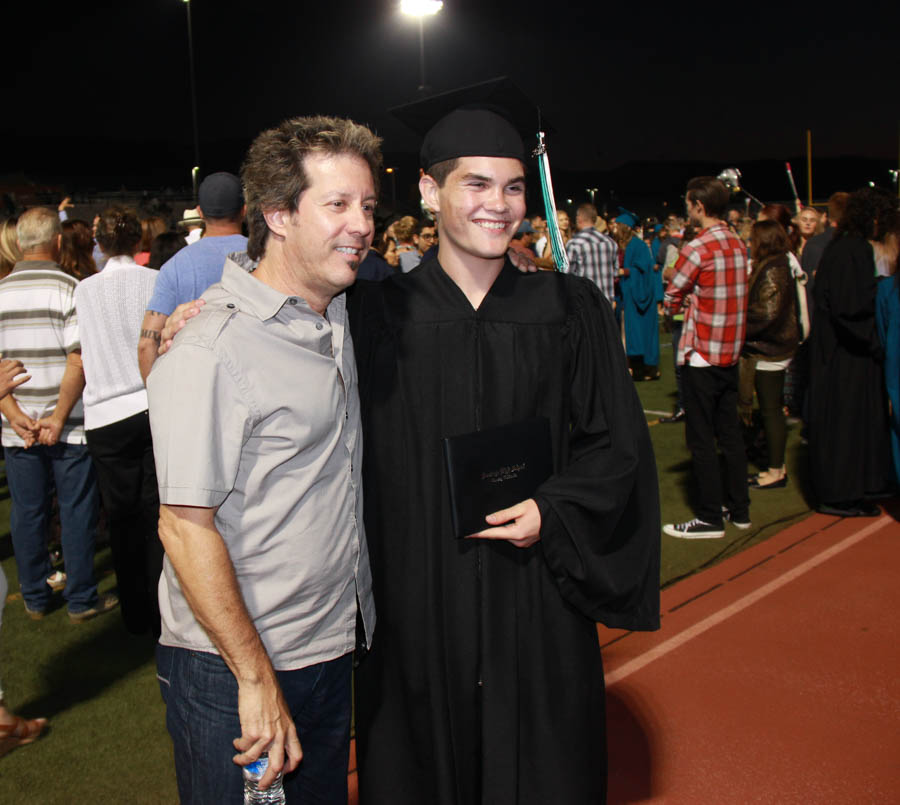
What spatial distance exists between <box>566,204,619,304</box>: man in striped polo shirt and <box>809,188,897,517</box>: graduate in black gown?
404 centimetres

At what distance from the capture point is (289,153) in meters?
1.85

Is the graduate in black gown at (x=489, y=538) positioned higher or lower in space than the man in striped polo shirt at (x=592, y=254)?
lower

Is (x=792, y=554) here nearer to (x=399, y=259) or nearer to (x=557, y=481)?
(x=557, y=481)

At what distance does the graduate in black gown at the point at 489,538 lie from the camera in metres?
2.23

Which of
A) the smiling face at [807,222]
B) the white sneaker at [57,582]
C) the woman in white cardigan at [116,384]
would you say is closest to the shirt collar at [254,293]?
the woman in white cardigan at [116,384]

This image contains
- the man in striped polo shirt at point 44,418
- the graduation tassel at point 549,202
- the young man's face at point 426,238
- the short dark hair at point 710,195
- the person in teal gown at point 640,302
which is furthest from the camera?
the person in teal gown at point 640,302

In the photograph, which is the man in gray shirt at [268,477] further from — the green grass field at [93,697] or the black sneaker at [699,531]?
the black sneaker at [699,531]

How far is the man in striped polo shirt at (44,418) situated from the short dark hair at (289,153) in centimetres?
285

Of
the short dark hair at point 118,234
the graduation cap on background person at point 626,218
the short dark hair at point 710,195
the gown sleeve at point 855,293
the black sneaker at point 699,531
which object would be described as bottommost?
the black sneaker at point 699,531

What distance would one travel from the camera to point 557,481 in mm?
2215

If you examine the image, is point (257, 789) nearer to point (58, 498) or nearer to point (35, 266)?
point (58, 498)

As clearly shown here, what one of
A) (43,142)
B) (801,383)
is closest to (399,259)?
(801,383)

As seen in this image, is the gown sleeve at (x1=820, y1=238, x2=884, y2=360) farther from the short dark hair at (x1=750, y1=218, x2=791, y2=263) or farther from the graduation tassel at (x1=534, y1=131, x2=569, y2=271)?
the graduation tassel at (x1=534, y1=131, x2=569, y2=271)

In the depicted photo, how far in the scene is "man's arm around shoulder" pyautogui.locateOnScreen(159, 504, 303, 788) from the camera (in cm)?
166
